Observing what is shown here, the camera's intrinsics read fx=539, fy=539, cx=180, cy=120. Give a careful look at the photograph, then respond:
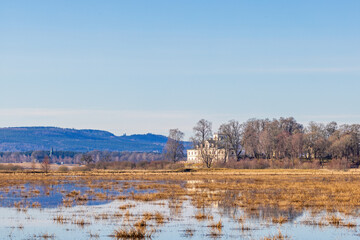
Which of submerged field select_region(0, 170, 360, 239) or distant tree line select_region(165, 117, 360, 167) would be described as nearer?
submerged field select_region(0, 170, 360, 239)

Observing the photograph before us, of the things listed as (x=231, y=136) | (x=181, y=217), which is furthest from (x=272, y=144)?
(x=181, y=217)

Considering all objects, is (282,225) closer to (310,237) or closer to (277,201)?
(310,237)

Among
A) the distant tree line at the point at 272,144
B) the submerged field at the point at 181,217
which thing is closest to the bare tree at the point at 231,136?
the distant tree line at the point at 272,144

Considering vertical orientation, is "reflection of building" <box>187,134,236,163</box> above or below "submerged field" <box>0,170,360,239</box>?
above

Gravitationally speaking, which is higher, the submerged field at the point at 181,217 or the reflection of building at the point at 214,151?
the reflection of building at the point at 214,151

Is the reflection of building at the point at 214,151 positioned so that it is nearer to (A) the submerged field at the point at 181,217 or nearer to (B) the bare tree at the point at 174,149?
(B) the bare tree at the point at 174,149

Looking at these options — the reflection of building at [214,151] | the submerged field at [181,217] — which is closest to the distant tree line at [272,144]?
the reflection of building at [214,151]

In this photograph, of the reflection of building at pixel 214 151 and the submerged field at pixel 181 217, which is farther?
the reflection of building at pixel 214 151

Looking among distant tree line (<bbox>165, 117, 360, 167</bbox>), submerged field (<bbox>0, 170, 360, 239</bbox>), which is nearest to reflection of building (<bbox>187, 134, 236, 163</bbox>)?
distant tree line (<bbox>165, 117, 360, 167</bbox>)

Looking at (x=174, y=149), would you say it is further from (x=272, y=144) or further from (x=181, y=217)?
(x=181, y=217)

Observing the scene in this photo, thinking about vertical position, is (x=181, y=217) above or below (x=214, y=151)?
below

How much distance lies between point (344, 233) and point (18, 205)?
19040mm

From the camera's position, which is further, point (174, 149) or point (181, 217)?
point (174, 149)

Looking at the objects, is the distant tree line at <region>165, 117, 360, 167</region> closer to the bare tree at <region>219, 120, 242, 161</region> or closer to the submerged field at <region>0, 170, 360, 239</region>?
the bare tree at <region>219, 120, 242, 161</region>
